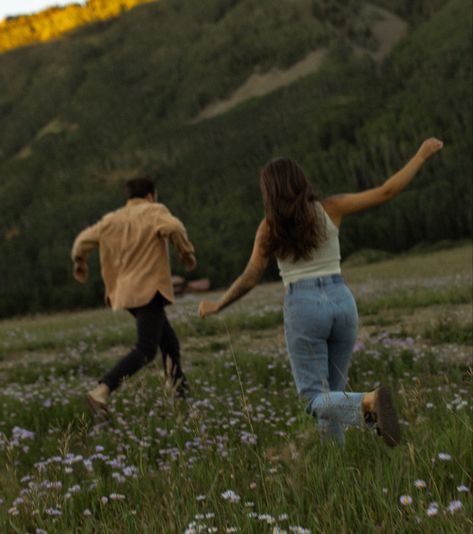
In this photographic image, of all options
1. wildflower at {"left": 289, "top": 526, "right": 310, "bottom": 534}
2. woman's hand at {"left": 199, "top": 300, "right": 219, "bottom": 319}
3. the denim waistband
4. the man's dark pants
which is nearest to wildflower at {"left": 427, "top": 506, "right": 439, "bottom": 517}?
wildflower at {"left": 289, "top": 526, "right": 310, "bottom": 534}

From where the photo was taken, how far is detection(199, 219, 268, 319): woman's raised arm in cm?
491

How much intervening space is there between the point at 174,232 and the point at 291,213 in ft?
9.12

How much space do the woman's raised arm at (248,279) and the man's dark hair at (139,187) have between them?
2995mm

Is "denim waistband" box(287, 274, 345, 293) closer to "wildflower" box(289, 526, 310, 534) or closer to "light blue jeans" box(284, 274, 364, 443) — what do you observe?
"light blue jeans" box(284, 274, 364, 443)

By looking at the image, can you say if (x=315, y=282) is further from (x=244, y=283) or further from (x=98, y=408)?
(x=98, y=408)

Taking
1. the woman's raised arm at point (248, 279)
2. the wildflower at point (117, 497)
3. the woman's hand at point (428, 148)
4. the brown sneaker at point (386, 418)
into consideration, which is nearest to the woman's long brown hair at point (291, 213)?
the woman's raised arm at point (248, 279)

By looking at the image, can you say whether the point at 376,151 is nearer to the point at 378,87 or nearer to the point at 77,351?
the point at 378,87

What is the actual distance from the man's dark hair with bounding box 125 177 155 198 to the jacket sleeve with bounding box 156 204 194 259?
0.43 m

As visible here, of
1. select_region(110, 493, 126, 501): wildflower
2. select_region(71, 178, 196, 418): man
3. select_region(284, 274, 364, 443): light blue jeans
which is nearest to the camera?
select_region(110, 493, 126, 501): wildflower

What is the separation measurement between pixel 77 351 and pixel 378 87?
189280 mm

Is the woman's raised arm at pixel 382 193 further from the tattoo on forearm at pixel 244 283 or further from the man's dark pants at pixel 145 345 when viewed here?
the man's dark pants at pixel 145 345

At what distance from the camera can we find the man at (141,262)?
7258 millimetres

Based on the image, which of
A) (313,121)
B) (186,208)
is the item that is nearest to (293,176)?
(186,208)

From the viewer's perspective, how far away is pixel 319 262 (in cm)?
480
